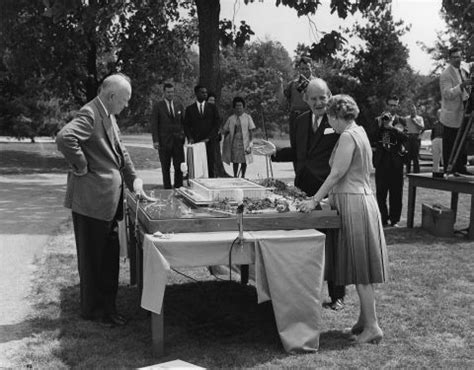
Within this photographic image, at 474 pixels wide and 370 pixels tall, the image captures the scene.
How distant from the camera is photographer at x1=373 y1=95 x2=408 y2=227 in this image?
376 inches

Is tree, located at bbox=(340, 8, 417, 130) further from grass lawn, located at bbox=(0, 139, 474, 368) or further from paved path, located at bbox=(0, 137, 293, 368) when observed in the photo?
grass lawn, located at bbox=(0, 139, 474, 368)

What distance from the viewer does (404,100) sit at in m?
28.8

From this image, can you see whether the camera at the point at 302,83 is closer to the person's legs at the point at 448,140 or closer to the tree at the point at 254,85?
the person's legs at the point at 448,140

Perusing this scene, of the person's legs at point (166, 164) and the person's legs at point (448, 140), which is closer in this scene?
the person's legs at point (448, 140)

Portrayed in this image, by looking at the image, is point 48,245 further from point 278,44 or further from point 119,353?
point 278,44

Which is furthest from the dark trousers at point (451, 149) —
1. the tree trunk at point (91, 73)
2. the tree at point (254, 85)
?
the tree at point (254, 85)

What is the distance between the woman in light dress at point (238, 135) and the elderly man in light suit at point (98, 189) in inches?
319

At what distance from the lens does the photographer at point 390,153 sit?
9.55 m

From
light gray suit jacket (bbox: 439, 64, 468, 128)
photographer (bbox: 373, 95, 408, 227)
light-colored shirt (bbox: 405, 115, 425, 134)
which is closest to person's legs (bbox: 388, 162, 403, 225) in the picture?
photographer (bbox: 373, 95, 408, 227)

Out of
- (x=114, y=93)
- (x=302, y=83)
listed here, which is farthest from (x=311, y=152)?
(x=302, y=83)

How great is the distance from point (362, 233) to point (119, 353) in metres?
1.81

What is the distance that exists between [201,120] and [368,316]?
817 centimetres

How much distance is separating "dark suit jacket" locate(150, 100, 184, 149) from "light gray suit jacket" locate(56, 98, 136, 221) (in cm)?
729

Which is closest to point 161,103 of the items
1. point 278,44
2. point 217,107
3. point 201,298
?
point 217,107
